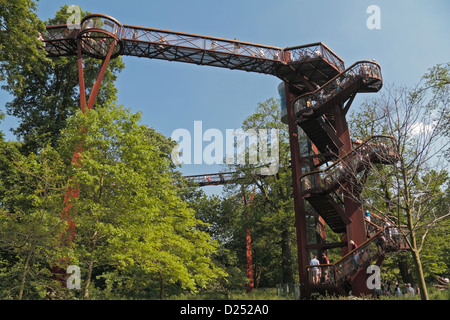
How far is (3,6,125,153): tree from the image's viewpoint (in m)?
20.3

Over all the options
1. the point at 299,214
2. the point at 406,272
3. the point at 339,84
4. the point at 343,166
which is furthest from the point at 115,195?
the point at 406,272

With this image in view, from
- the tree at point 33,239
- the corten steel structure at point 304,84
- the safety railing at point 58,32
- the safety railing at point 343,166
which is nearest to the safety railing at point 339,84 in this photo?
the corten steel structure at point 304,84

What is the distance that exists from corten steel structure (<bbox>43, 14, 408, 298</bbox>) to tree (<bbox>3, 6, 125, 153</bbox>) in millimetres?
2012

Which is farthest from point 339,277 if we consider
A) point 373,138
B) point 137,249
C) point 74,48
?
point 74,48

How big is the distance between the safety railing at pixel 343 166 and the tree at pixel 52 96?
13.0 meters

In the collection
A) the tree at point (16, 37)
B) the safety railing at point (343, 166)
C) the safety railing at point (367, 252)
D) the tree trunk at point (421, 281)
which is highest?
the tree at point (16, 37)

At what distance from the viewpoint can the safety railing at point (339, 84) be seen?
18483 millimetres

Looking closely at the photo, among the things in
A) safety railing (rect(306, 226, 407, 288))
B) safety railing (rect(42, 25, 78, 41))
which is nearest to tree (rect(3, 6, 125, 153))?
safety railing (rect(42, 25, 78, 41))

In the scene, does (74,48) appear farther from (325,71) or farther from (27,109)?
(325,71)

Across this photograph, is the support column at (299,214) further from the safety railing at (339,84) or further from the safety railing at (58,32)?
the safety railing at (58,32)

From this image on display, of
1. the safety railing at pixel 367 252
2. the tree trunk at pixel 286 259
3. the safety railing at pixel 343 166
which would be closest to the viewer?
the safety railing at pixel 367 252

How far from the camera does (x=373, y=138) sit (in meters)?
16.1

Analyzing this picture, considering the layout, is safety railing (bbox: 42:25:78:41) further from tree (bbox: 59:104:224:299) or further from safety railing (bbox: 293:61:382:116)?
safety railing (bbox: 293:61:382:116)

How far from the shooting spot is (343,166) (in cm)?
1600
